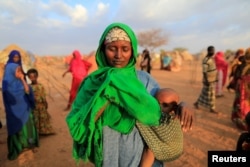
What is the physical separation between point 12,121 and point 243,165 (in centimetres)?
412

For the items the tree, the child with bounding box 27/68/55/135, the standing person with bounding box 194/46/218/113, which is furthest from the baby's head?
the tree

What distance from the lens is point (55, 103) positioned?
1029cm

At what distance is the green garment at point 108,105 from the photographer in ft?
5.67

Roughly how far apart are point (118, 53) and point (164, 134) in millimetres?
591

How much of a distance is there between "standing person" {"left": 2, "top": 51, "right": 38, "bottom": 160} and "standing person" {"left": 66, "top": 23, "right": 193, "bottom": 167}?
3.27 meters

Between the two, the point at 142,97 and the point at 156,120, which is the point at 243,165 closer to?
the point at 156,120

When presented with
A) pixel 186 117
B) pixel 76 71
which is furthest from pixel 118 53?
pixel 76 71

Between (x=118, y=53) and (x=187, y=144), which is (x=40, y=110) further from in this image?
(x=118, y=53)

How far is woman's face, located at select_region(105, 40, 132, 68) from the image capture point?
73.0 inches

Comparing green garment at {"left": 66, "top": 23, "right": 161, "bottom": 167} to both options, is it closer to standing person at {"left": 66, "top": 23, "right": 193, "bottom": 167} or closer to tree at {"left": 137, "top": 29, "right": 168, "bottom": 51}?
standing person at {"left": 66, "top": 23, "right": 193, "bottom": 167}

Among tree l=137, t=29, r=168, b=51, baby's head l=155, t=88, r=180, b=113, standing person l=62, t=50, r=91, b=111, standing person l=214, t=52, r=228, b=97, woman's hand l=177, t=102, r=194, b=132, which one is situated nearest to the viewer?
woman's hand l=177, t=102, r=194, b=132

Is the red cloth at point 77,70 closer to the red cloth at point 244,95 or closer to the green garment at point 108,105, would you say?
the red cloth at point 244,95

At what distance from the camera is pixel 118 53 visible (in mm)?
1852

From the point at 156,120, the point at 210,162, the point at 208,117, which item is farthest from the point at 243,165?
the point at 208,117
